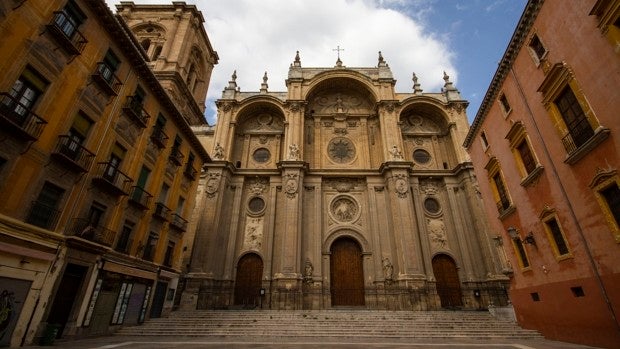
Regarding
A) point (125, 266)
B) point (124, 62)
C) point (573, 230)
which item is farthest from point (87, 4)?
point (573, 230)

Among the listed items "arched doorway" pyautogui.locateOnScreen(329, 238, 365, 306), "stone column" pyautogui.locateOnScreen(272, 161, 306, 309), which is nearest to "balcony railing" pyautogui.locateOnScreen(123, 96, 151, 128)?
"stone column" pyautogui.locateOnScreen(272, 161, 306, 309)

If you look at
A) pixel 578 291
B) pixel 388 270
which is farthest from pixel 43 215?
pixel 388 270

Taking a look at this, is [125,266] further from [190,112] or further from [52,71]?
[190,112]

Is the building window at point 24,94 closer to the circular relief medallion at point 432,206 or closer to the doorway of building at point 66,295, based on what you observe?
the doorway of building at point 66,295

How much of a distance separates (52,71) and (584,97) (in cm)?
1794

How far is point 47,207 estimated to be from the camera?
10.3 meters

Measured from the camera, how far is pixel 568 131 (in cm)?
1048

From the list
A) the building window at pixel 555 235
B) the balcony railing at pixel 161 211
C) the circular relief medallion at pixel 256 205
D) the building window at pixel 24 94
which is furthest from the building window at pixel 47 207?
the building window at pixel 555 235

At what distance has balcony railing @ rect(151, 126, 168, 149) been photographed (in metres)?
16.2

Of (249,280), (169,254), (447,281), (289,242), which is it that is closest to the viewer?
(169,254)

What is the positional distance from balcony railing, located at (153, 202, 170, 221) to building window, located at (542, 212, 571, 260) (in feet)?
59.9

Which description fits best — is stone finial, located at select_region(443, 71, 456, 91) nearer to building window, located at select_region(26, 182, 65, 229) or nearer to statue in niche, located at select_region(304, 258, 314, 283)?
statue in niche, located at select_region(304, 258, 314, 283)

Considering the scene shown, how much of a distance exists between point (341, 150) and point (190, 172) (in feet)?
44.7

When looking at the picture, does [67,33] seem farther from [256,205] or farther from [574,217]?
[574,217]
